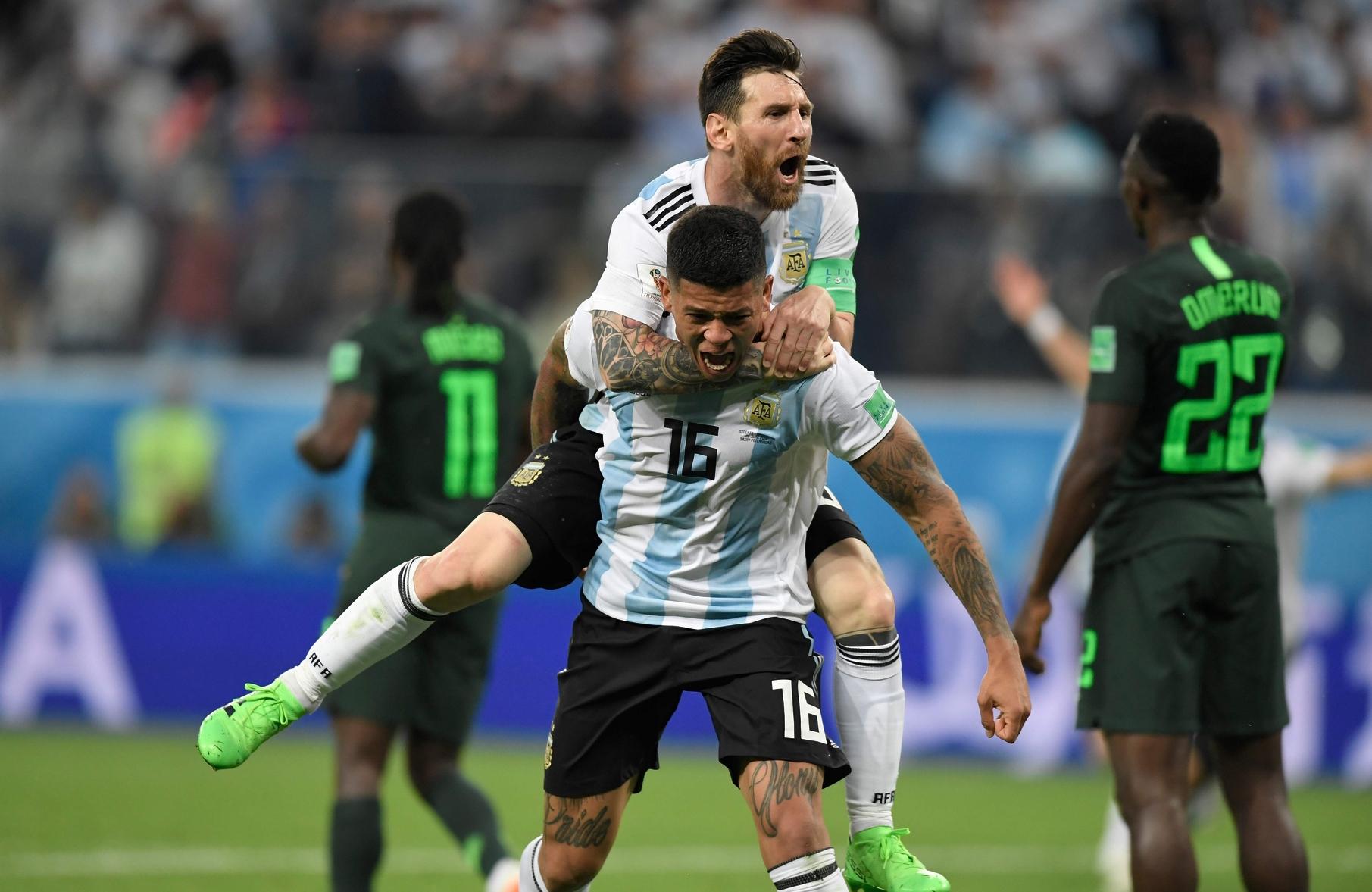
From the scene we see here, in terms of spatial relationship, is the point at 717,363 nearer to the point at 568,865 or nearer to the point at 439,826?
the point at 568,865

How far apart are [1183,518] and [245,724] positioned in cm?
294

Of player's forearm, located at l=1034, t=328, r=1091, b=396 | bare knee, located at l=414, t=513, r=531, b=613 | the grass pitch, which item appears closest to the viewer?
bare knee, located at l=414, t=513, r=531, b=613

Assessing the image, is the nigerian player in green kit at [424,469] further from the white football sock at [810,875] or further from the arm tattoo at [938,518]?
the arm tattoo at [938,518]

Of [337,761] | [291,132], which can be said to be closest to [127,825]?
[337,761]

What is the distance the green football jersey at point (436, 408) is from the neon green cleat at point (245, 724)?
201 cm

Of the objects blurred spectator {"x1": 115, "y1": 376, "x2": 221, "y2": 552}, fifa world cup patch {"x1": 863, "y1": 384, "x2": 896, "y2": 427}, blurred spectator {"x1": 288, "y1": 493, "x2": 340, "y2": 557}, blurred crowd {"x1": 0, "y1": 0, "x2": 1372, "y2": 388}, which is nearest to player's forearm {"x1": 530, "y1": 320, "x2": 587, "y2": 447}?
fifa world cup patch {"x1": 863, "y1": 384, "x2": 896, "y2": 427}

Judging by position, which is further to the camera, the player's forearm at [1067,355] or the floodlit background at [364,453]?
the floodlit background at [364,453]

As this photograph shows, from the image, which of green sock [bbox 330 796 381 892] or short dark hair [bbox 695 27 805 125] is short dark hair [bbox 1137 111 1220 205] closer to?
short dark hair [bbox 695 27 805 125]

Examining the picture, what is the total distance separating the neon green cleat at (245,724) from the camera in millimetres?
4848

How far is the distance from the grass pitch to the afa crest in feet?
12.2

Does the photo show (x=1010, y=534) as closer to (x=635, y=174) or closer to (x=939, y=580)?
(x=939, y=580)

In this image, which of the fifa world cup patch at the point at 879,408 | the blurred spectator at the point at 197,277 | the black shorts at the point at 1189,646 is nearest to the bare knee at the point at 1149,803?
the black shorts at the point at 1189,646

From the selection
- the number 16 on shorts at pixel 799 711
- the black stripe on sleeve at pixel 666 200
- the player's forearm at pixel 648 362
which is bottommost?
the number 16 on shorts at pixel 799 711

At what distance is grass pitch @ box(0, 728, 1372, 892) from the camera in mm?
8297
